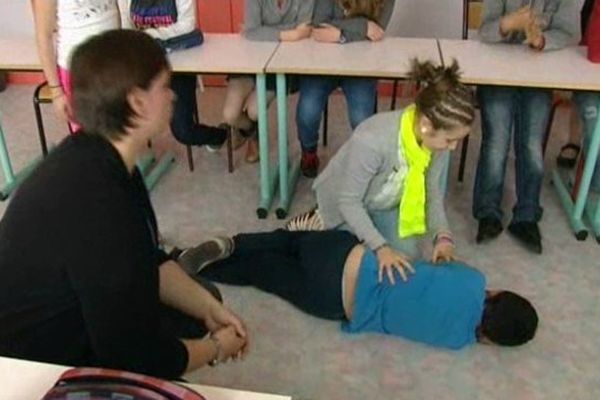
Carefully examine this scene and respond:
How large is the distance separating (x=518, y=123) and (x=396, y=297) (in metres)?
1.10

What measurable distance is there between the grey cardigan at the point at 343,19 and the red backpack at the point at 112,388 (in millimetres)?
2087

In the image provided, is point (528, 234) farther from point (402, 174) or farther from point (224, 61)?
point (224, 61)

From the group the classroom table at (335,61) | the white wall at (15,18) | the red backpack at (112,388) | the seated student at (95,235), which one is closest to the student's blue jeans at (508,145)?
the classroom table at (335,61)

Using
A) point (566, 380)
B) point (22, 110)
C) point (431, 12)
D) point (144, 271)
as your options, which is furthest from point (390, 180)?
point (22, 110)

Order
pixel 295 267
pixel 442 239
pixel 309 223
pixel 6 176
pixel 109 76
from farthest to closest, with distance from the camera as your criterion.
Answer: pixel 6 176 < pixel 309 223 < pixel 295 267 < pixel 442 239 < pixel 109 76

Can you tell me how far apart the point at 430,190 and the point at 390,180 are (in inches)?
6.0

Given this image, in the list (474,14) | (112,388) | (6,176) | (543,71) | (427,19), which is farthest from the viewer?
(427,19)

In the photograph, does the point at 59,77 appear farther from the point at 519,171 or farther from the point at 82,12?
the point at 519,171

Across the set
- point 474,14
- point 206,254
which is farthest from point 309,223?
point 474,14

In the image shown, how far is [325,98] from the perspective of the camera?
2.80m

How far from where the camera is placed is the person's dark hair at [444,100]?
1706mm

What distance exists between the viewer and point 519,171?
8.43 ft

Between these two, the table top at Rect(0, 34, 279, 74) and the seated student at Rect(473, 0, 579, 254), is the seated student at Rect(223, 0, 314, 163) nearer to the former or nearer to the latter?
the table top at Rect(0, 34, 279, 74)

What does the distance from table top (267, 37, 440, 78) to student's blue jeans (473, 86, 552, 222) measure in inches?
13.4
